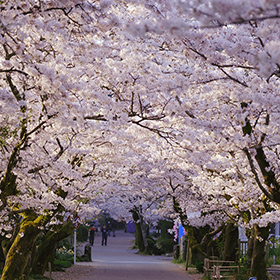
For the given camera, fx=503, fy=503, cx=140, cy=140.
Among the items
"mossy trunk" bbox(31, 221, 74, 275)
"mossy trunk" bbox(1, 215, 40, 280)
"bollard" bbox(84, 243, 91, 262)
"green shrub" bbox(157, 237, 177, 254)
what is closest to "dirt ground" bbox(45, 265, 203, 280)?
"mossy trunk" bbox(31, 221, 74, 275)

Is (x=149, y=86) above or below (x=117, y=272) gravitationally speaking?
above

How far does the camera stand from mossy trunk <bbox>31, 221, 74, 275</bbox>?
16.8 m

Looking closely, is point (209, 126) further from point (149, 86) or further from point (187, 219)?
point (187, 219)

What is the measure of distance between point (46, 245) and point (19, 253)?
189 inches

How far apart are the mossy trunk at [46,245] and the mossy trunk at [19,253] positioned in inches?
158

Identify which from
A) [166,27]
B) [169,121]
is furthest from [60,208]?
[166,27]

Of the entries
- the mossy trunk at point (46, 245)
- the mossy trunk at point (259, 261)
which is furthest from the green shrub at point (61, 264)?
the mossy trunk at point (259, 261)

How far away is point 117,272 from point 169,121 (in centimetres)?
1199

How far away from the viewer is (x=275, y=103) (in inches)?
316

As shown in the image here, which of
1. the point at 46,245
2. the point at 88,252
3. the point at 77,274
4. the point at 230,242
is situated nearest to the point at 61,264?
the point at 77,274

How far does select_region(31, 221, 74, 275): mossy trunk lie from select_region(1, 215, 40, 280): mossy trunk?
4.01 metres

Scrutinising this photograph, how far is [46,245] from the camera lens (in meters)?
17.1

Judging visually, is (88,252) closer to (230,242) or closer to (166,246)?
(166,246)

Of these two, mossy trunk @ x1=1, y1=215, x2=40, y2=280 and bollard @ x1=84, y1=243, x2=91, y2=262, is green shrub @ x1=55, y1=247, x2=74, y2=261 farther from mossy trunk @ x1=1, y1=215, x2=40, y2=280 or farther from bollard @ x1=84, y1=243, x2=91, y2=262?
mossy trunk @ x1=1, y1=215, x2=40, y2=280
